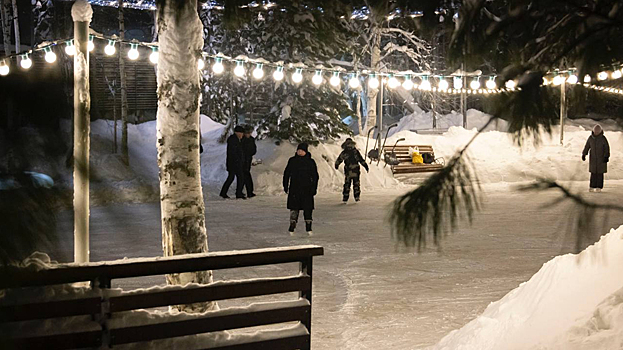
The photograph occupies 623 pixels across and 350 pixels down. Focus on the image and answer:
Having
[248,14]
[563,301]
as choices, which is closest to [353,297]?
[563,301]

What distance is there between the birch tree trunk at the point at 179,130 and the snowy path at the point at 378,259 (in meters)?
1.67

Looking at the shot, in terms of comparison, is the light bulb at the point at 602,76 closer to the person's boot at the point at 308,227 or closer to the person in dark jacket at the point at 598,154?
the person's boot at the point at 308,227

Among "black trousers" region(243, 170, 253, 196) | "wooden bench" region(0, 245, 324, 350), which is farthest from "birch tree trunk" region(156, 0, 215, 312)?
"black trousers" region(243, 170, 253, 196)

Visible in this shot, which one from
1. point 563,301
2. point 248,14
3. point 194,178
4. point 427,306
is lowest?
point 427,306

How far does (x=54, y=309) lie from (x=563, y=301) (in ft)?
10.8

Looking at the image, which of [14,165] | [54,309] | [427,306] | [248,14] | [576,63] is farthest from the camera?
[427,306]

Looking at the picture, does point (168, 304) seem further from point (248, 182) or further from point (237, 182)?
point (248, 182)

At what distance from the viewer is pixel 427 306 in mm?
7867

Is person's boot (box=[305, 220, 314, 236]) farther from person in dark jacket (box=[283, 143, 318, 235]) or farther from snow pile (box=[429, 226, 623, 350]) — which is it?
snow pile (box=[429, 226, 623, 350])

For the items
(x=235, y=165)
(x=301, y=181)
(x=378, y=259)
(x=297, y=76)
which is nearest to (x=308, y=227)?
(x=301, y=181)

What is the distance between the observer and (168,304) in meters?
4.70

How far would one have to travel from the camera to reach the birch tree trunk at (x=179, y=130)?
6.59 meters

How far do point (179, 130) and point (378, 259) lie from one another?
4824mm

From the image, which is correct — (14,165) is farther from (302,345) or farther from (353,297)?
(353,297)
